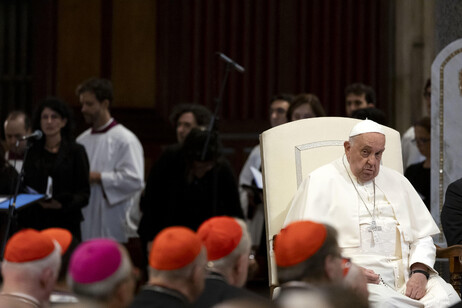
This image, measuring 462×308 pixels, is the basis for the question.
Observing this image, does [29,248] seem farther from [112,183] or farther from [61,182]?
[112,183]

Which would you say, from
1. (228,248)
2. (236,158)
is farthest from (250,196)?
(228,248)

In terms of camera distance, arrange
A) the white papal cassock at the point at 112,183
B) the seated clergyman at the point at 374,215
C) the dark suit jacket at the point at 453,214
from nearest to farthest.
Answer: the seated clergyman at the point at 374,215
the dark suit jacket at the point at 453,214
the white papal cassock at the point at 112,183

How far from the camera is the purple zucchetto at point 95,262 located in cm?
354

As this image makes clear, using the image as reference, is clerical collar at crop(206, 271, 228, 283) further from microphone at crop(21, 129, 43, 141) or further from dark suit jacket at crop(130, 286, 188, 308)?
microphone at crop(21, 129, 43, 141)

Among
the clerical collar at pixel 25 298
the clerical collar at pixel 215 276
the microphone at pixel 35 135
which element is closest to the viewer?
the clerical collar at pixel 25 298

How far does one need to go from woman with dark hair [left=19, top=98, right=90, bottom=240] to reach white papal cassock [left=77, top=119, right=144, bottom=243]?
2.50 feet

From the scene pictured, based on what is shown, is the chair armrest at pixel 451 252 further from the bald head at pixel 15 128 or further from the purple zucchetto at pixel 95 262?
the bald head at pixel 15 128

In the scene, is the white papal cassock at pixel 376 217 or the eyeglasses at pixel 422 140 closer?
the white papal cassock at pixel 376 217

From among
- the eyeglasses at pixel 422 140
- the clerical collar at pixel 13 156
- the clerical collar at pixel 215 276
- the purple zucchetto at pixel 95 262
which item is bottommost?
the clerical collar at pixel 215 276

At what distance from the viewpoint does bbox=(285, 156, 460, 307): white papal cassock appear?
19.6 feet

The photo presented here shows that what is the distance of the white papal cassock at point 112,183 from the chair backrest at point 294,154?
232 cm

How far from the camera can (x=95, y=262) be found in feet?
11.7

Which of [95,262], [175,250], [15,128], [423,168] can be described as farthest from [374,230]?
[15,128]

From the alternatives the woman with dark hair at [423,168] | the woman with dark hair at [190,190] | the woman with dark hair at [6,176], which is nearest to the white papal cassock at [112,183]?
the woman with dark hair at [190,190]
